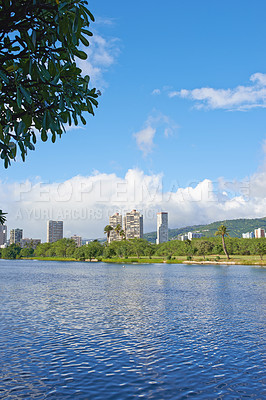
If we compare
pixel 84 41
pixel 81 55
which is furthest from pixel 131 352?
pixel 84 41

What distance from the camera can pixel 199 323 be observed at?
106 feet

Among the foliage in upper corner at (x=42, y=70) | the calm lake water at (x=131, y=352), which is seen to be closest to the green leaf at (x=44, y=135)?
the foliage in upper corner at (x=42, y=70)

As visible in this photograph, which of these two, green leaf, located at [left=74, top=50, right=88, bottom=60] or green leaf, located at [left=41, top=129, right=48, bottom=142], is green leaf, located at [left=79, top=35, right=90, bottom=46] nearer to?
green leaf, located at [left=74, top=50, right=88, bottom=60]

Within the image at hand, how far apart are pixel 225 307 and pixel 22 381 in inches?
1197

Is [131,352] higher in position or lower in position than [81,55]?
lower

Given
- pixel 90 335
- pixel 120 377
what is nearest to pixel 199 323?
pixel 90 335

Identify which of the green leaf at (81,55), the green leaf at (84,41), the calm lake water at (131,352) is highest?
the green leaf at (84,41)

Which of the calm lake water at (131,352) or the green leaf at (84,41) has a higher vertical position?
the green leaf at (84,41)

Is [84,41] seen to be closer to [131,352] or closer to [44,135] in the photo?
[44,135]

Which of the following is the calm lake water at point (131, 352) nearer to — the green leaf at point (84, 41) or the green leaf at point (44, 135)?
the green leaf at point (44, 135)

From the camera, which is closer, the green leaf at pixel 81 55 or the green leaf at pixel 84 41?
the green leaf at pixel 84 41

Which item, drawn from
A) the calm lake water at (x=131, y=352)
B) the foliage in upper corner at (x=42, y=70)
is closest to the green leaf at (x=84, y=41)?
the foliage in upper corner at (x=42, y=70)

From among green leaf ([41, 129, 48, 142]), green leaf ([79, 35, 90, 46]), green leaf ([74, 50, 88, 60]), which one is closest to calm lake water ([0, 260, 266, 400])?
green leaf ([41, 129, 48, 142])

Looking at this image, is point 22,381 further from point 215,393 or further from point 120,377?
point 215,393
